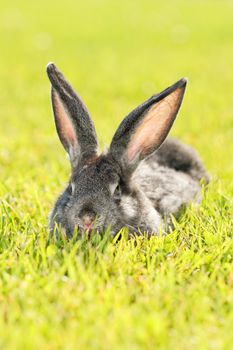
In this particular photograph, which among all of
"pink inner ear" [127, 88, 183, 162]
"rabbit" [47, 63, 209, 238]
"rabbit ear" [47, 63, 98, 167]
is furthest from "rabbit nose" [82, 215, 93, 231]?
"pink inner ear" [127, 88, 183, 162]

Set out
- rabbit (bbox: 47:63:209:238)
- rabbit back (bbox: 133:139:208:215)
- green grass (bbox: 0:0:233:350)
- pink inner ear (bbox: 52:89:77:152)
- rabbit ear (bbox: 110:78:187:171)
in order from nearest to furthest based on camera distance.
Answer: green grass (bbox: 0:0:233:350)
rabbit (bbox: 47:63:209:238)
rabbit ear (bbox: 110:78:187:171)
pink inner ear (bbox: 52:89:77:152)
rabbit back (bbox: 133:139:208:215)

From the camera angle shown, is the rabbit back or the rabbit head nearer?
the rabbit head

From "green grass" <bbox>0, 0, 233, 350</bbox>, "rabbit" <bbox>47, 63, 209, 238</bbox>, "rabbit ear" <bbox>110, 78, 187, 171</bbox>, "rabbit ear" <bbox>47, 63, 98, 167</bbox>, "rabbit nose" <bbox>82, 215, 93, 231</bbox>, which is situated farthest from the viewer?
"rabbit ear" <bbox>47, 63, 98, 167</bbox>

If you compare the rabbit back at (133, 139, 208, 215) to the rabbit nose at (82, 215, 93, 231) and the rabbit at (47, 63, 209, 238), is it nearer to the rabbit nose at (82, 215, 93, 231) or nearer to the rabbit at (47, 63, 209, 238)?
the rabbit at (47, 63, 209, 238)

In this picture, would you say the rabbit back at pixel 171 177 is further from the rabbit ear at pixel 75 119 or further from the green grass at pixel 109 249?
the rabbit ear at pixel 75 119

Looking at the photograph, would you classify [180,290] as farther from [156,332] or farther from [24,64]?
[24,64]

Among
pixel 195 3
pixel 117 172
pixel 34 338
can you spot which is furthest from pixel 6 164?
pixel 195 3

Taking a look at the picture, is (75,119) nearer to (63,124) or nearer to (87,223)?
(63,124)

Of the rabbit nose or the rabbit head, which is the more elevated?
the rabbit head
